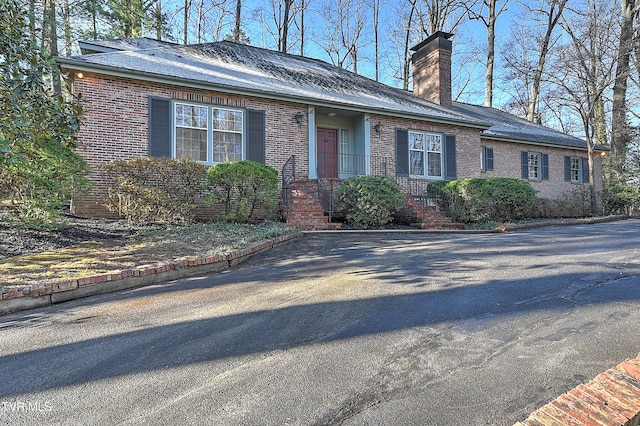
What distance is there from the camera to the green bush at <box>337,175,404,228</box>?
30.0ft

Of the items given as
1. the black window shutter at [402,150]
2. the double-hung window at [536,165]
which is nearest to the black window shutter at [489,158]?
the double-hung window at [536,165]

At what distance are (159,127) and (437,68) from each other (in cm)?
1227

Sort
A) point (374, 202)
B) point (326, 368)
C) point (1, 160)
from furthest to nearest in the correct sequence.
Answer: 1. point (374, 202)
2. point (1, 160)
3. point (326, 368)

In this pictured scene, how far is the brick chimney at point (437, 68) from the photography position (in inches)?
630

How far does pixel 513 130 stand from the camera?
698 inches

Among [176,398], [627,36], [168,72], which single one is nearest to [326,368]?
[176,398]

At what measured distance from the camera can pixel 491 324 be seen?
2912mm

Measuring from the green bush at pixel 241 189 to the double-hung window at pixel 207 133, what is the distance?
6.13 feet

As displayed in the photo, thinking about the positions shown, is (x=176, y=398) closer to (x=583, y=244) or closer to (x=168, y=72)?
(x=583, y=244)

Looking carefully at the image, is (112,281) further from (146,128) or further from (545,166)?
(545,166)

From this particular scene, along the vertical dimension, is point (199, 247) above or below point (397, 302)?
above

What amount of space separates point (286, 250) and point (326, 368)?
4.25 meters

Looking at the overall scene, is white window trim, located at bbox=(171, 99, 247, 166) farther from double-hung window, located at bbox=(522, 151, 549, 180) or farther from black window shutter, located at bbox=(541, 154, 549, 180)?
black window shutter, located at bbox=(541, 154, 549, 180)

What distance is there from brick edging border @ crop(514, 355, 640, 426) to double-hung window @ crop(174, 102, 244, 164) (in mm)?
9626
